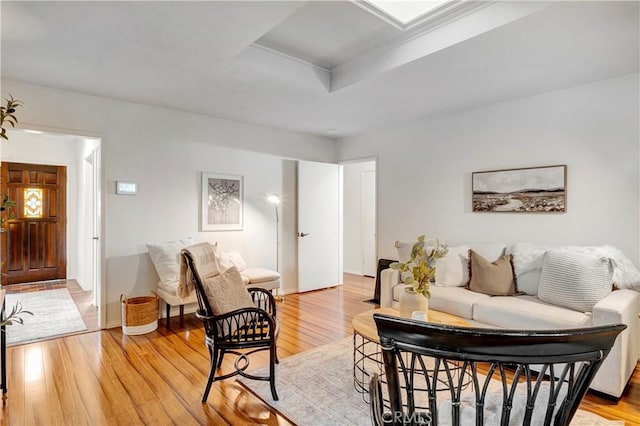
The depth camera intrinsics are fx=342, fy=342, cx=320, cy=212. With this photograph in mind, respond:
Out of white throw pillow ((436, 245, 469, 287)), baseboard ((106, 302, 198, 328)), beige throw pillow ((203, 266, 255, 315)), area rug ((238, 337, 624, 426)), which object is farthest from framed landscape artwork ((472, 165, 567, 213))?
baseboard ((106, 302, 198, 328))

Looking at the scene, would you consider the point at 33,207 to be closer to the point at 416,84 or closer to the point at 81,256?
the point at 81,256

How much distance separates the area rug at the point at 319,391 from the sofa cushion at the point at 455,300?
0.97 m

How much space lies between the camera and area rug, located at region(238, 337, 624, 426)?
217 cm

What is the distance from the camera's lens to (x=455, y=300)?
10.5 feet

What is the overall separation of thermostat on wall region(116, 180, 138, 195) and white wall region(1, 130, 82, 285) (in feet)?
9.75

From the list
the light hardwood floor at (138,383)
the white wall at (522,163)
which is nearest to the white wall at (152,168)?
the light hardwood floor at (138,383)

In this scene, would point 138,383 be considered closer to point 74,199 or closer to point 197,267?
point 197,267

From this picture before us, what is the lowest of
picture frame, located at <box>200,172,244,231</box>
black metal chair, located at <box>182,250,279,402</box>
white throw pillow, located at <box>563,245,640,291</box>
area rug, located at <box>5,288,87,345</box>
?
area rug, located at <box>5,288,87,345</box>

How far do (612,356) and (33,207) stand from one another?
27.0ft

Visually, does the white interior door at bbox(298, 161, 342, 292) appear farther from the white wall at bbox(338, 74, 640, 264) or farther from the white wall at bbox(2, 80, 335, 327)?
the white wall at bbox(338, 74, 640, 264)

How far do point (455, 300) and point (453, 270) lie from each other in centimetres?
45

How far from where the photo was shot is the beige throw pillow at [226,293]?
2410mm

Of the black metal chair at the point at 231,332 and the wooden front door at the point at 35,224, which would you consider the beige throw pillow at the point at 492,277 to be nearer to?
the black metal chair at the point at 231,332

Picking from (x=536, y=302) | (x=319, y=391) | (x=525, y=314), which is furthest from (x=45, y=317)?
(x=536, y=302)
